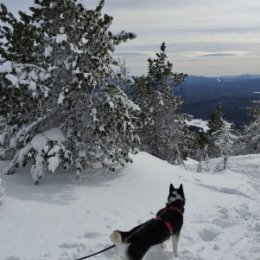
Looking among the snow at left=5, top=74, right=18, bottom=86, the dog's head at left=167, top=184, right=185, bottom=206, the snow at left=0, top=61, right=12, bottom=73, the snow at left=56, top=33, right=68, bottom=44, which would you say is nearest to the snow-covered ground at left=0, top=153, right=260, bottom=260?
the dog's head at left=167, top=184, right=185, bottom=206

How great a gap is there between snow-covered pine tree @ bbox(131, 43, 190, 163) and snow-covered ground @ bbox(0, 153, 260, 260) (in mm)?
12353

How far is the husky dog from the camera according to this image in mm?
6551

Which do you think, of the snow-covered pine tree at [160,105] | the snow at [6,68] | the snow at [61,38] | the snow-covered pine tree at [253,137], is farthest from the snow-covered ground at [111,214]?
the snow-covered pine tree at [253,137]

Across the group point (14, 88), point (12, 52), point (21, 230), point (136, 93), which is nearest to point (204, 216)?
point (21, 230)

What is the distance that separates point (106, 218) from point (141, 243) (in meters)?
2.30

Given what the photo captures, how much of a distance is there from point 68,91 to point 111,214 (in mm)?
3279

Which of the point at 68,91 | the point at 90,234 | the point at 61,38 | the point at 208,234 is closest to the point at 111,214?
the point at 90,234

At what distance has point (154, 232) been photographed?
23.1 ft

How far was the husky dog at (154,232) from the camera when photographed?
6.55m

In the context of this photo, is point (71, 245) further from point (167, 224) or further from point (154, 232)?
point (167, 224)

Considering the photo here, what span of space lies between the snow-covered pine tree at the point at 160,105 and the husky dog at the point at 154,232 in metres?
17.2

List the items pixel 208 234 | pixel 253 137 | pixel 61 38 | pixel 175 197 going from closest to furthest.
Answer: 1. pixel 175 197
2. pixel 208 234
3. pixel 61 38
4. pixel 253 137

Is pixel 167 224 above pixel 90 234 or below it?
above

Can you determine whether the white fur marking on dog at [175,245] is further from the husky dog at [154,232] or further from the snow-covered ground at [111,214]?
the snow-covered ground at [111,214]
